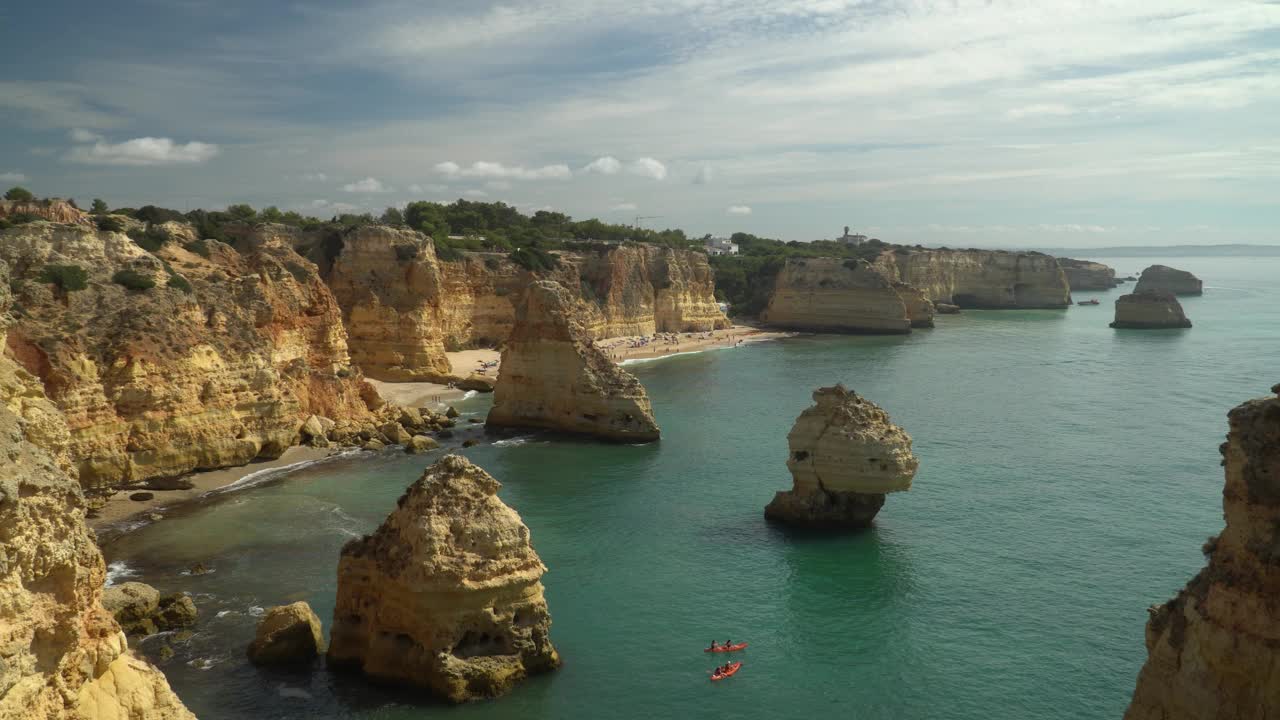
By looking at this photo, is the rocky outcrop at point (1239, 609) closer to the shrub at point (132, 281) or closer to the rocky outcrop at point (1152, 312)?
the shrub at point (132, 281)

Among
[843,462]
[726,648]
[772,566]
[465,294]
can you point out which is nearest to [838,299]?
[465,294]

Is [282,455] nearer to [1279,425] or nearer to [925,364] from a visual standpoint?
[1279,425]

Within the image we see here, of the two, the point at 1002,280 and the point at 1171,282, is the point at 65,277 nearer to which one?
the point at 1002,280

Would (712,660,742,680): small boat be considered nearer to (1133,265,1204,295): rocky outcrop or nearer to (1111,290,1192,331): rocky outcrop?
(1111,290,1192,331): rocky outcrop

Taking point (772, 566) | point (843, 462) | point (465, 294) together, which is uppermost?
point (465, 294)

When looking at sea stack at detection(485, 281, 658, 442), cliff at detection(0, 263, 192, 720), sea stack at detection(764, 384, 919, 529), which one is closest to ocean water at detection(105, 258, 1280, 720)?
sea stack at detection(764, 384, 919, 529)

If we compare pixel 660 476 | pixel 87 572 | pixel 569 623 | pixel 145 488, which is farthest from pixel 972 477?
pixel 87 572
